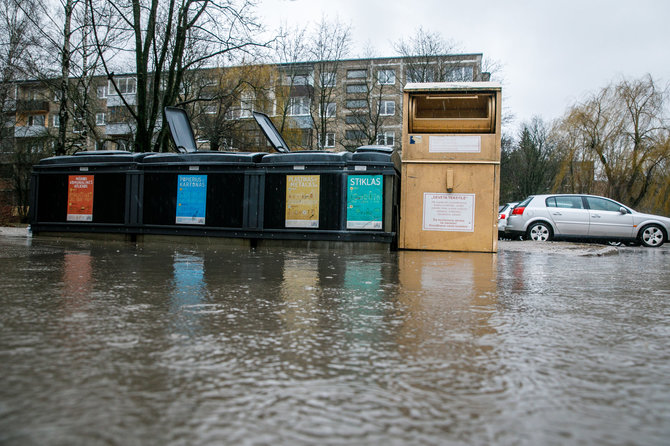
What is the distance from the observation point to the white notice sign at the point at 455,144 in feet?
30.8

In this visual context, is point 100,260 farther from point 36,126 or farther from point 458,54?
point 36,126

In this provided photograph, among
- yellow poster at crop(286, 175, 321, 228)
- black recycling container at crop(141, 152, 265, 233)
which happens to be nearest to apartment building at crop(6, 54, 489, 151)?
black recycling container at crop(141, 152, 265, 233)

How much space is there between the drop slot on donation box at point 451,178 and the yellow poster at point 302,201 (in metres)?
1.51

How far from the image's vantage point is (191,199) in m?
9.99

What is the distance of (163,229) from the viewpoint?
1014 centimetres

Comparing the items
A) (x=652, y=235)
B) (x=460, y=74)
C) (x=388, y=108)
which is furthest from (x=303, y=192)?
(x=388, y=108)

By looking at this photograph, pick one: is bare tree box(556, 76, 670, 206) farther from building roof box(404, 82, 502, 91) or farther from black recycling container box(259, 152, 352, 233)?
black recycling container box(259, 152, 352, 233)

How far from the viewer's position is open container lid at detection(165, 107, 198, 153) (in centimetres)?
1073

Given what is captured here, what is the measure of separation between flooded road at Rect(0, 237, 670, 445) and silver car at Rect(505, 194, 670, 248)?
37.3 feet

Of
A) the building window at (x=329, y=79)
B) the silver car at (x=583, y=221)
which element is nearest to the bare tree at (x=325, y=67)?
the building window at (x=329, y=79)

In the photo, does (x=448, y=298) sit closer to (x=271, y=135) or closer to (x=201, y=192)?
(x=201, y=192)

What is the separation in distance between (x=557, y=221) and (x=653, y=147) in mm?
18547

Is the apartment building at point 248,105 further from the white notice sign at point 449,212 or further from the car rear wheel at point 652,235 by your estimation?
the car rear wheel at point 652,235

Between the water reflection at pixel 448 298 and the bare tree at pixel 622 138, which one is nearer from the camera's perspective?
the water reflection at pixel 448 298
